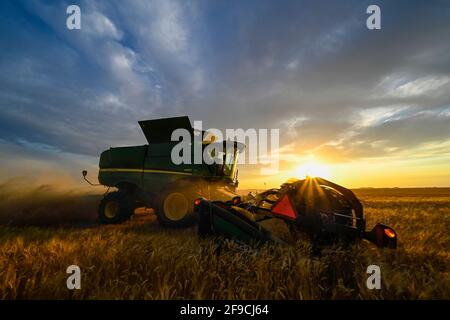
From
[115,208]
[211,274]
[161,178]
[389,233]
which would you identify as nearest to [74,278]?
[211,274]

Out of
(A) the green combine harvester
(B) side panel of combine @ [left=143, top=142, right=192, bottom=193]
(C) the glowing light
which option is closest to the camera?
(C) the glowing light

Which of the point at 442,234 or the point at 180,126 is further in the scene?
the point at 180,126

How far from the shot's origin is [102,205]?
24.9ft

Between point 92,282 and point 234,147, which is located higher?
point 234,147

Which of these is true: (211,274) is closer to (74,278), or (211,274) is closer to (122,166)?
(74,278)

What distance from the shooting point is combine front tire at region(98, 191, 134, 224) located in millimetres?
7336

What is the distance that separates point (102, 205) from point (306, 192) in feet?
23.6

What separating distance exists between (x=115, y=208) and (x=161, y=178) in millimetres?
2066

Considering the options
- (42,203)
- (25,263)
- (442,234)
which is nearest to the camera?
(25,263)

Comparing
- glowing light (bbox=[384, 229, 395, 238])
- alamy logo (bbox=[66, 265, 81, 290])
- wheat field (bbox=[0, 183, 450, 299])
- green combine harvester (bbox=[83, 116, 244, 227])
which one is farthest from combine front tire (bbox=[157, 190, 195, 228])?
glowing light (bbox=[384, 229, 395, 238])

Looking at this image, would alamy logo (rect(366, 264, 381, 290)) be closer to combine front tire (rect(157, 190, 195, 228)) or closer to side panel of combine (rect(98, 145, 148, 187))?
combine front tire (rect(157, 190, 195, 228))

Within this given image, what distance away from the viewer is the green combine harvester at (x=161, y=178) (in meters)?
6.75
